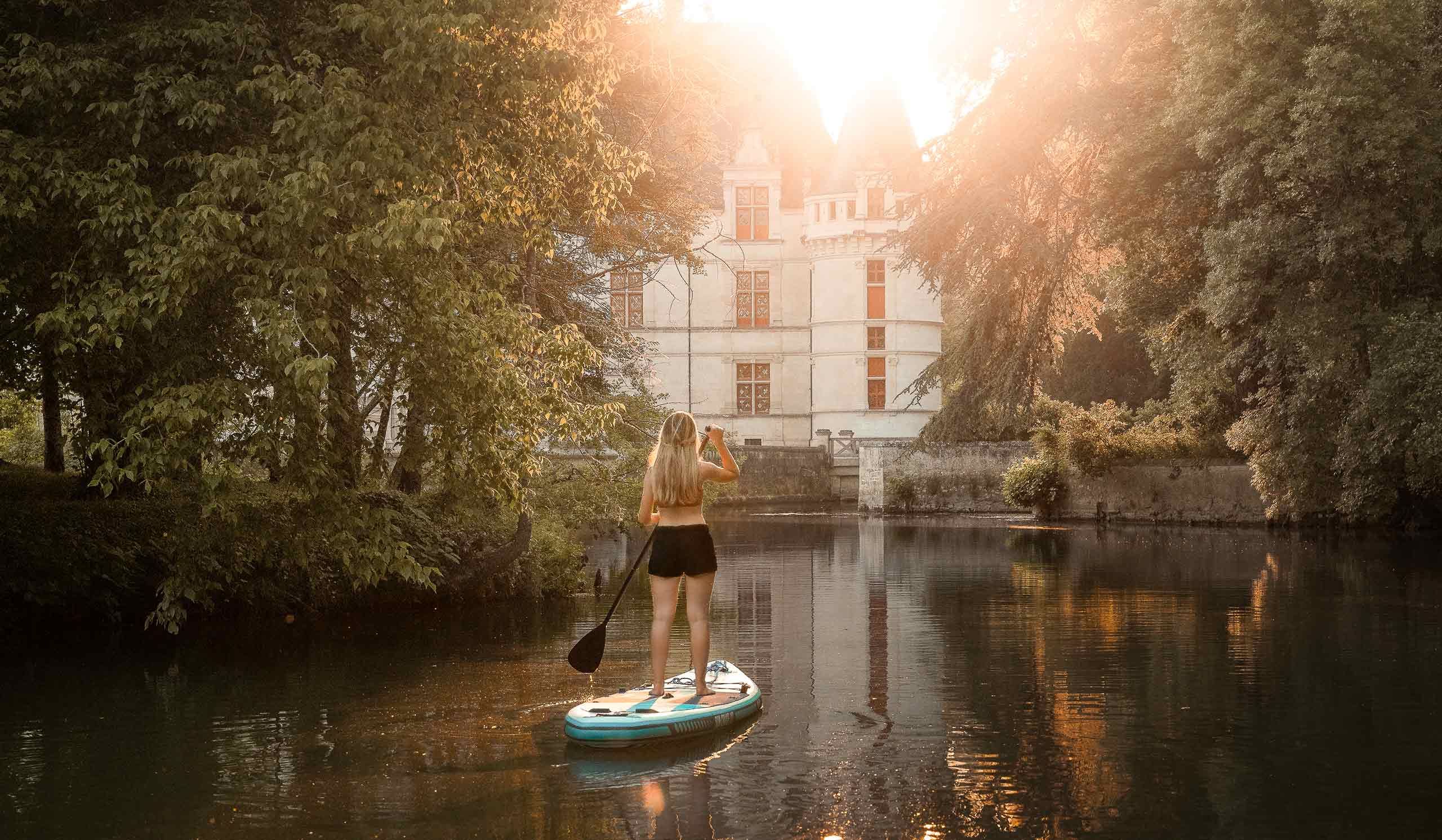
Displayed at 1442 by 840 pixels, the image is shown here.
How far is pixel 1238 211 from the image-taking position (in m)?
25.0

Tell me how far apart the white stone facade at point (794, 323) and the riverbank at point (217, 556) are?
34050mm

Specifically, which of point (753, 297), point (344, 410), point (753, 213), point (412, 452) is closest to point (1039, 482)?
point (753, 297)

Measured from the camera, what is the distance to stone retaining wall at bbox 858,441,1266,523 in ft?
118

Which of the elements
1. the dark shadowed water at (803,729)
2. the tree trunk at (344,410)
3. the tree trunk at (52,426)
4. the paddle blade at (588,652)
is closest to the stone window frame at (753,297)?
the tree trunk at (52,426)

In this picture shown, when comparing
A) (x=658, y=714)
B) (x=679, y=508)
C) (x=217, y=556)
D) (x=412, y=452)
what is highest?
(x=412, y=452)

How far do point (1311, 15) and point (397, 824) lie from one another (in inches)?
850

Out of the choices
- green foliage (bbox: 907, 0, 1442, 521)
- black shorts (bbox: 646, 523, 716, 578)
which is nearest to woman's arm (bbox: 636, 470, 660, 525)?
black shorts (bbox: 646, 523, 716, 578)

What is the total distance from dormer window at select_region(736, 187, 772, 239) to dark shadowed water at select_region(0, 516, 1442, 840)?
37.2m

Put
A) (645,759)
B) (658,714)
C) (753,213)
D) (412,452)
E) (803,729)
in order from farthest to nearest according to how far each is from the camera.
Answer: (753,213)
(412,452)
(803,729)
(658,714)
(645,759)

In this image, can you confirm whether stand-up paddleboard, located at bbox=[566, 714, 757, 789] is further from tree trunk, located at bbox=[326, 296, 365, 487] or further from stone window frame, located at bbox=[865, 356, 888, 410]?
stone window frame, located at bbox=[865, 356, 888, 410]

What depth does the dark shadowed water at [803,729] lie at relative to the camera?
6.84m

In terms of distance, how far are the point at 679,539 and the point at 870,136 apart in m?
44.3

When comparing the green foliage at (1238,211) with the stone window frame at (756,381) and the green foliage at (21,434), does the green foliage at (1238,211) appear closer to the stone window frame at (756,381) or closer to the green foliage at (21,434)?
the green foliage at (21,434)

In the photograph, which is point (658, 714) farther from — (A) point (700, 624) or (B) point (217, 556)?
(B) point (217, 556)
